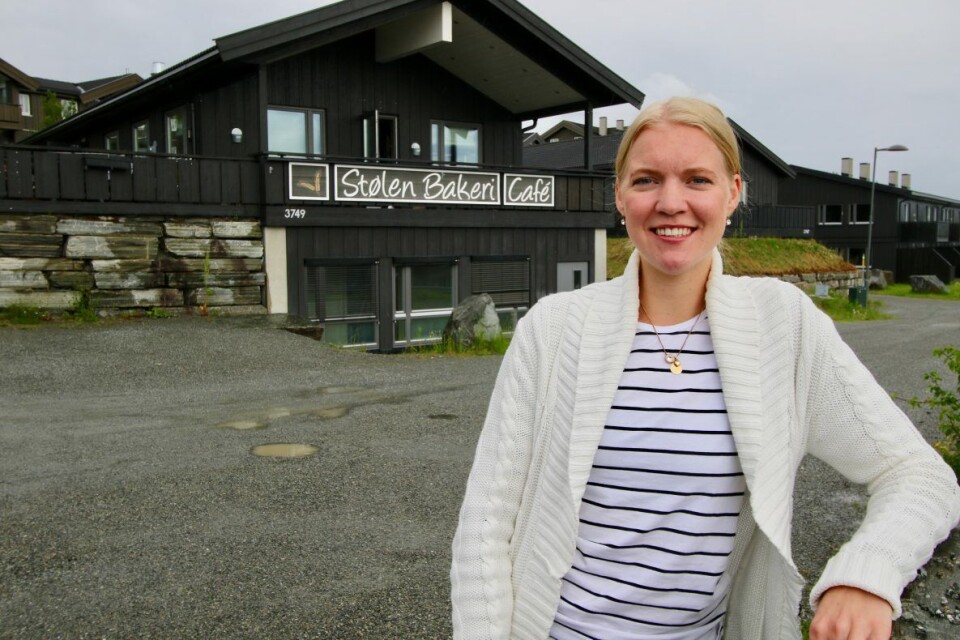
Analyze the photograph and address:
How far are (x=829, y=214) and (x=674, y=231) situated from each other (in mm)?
54411

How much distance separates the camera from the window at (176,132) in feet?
67.8

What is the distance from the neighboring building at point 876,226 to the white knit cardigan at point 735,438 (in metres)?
52.1

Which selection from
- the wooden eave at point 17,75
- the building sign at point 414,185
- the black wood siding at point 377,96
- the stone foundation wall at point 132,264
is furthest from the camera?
the wooden eave at point 17,75

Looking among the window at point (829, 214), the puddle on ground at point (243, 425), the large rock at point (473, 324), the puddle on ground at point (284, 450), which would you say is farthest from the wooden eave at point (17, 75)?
the puddle on ground at point (284, 450)

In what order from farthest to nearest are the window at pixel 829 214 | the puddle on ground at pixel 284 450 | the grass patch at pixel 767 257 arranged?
the window at pixel 829 214 → the grass patch at pixel 767 257 → the puddle on ground at pixel 284 450

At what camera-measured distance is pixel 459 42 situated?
2091cm

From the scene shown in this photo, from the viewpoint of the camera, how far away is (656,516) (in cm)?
204

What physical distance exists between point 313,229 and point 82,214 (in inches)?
166

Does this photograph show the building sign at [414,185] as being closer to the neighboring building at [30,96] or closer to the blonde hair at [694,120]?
the blonde hair at [694,120]

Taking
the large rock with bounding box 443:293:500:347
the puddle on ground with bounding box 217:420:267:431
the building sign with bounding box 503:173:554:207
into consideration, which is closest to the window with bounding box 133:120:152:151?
the building sign with bounding box 503:173:554:207

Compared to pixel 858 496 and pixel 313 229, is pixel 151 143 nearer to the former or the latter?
pixel 313 229

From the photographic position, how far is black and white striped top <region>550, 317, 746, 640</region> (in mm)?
2041

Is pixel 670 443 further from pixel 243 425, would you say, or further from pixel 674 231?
pixel 243 425

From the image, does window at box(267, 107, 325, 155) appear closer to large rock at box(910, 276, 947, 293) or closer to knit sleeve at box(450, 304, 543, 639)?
knit sleeve at box(450, 304, 543, 639)
